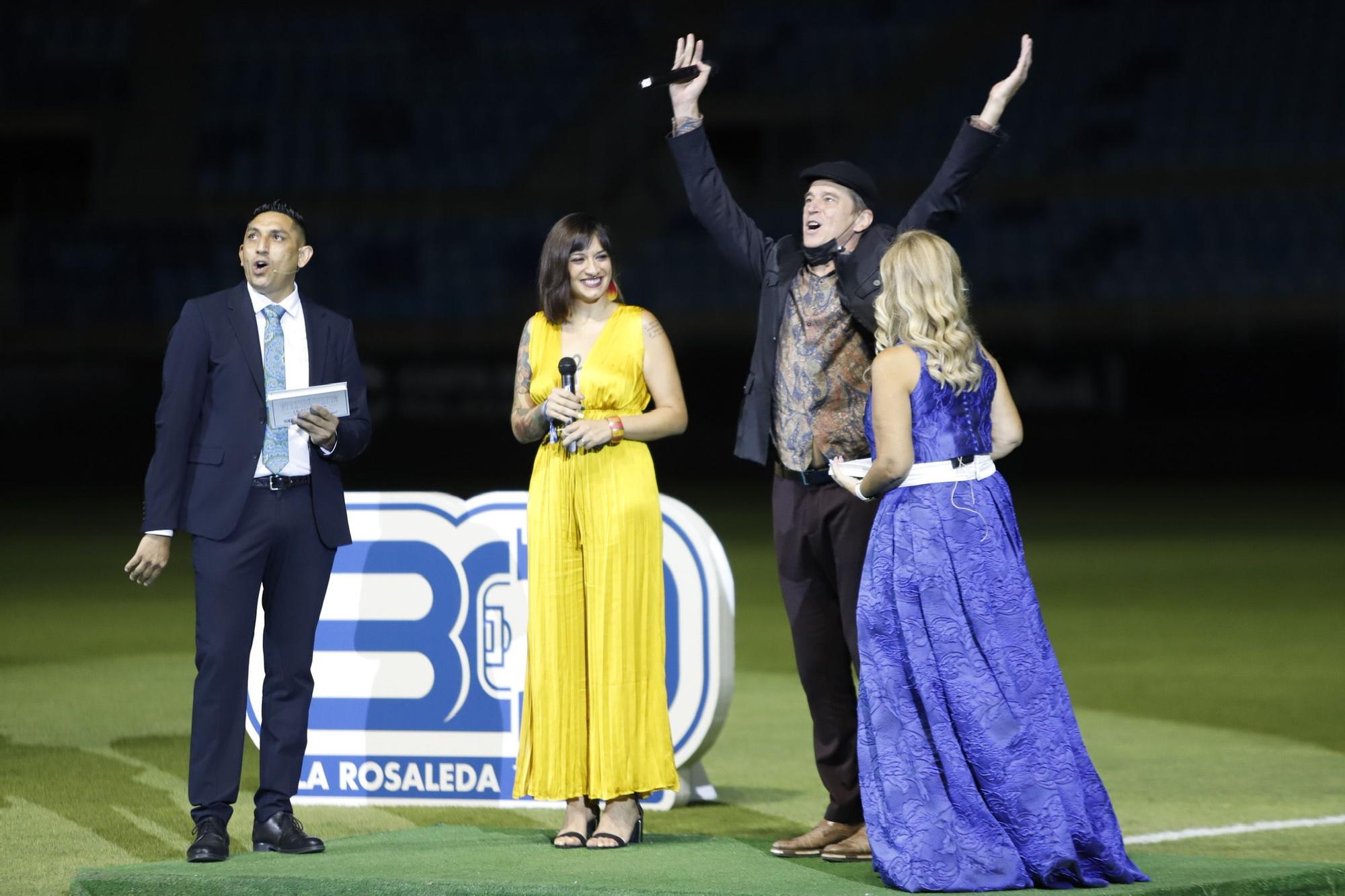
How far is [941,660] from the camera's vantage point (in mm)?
4508

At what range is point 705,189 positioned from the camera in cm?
536

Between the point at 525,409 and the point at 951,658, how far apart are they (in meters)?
1.41

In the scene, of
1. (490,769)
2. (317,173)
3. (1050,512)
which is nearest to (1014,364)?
(1050,512)

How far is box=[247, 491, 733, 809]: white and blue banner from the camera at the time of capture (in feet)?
19.9

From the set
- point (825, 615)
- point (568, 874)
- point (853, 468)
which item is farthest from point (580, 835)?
point (853, 468)

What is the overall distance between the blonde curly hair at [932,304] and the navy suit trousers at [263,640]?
1686mm

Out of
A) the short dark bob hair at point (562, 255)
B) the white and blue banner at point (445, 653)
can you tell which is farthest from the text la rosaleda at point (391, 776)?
the short dark bob hair at point (562, 255)

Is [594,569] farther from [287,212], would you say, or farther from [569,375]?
[287,212]

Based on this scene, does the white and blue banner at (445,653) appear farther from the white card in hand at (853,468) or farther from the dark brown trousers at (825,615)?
the white card in hand at (853,468)

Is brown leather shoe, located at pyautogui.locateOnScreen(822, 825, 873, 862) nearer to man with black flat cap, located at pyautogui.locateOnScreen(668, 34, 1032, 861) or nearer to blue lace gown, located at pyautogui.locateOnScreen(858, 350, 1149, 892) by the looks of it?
man with black flat cap, located at pyautogui.locateOnScreen(668, 34, 1032, 861)

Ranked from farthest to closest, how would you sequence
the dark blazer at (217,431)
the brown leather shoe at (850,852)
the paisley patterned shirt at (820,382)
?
the paisley patterned shirt at (820,382) → the brown leather shoe at (850,852) → the dark blazer at (217,431)

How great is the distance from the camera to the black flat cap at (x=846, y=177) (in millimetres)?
5066

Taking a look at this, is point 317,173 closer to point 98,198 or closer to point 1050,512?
point 98,198

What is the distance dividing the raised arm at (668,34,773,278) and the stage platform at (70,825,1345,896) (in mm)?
1696
